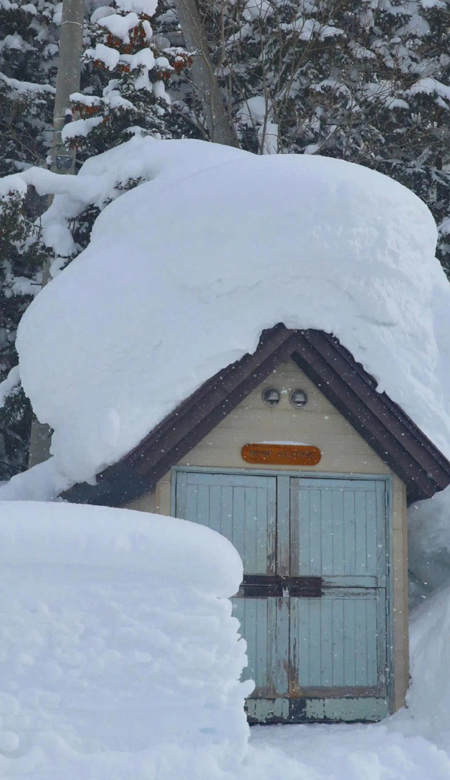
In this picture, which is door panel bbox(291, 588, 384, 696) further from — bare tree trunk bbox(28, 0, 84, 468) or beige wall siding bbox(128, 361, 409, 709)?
bare tree trunk bbox(28, 0, 84, 468)

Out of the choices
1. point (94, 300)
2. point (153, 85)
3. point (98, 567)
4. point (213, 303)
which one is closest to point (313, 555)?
point (213, 303)

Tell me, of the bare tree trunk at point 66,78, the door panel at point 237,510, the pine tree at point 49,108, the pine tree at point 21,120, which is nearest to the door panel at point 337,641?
the door panel at point 237,510

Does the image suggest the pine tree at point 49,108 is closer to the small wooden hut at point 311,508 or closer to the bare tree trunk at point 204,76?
the bare tree trunk at point 204,76

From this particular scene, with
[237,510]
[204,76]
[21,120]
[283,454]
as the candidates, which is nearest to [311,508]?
[283,454]

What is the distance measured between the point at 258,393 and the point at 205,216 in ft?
6.42

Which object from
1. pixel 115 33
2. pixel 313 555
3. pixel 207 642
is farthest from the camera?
pixel 115 33

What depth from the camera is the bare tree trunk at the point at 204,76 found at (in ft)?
53.6

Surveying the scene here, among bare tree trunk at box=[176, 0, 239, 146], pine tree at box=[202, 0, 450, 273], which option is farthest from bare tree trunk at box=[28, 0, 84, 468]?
pine tree at box=[202, 0, 450, 273]

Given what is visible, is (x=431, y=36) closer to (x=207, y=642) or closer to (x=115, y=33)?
(x=115, y=33)

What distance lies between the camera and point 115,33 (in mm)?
13562

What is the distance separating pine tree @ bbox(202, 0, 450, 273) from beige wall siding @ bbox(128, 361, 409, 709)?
826cm

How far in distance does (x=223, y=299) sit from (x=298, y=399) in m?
1.23

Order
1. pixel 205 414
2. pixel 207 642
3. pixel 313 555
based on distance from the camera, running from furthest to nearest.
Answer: pixel 313 555 → pixel 205 414 → pixel 207 642

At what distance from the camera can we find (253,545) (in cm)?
911
